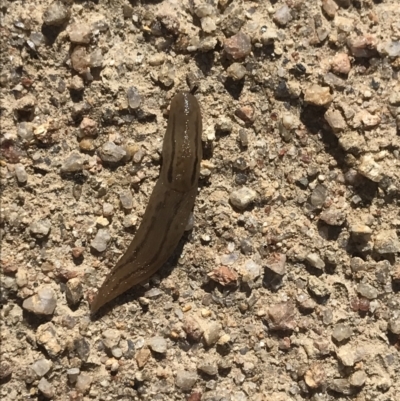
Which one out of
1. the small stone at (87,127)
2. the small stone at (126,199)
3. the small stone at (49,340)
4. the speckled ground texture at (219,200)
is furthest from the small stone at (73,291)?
the small stone at (87,127)

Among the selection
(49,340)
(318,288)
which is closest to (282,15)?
(318,288)

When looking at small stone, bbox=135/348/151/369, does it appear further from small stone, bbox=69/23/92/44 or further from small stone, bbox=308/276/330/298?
small stone, bbox=69/23/92/44

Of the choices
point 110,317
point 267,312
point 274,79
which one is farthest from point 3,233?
point 274,79

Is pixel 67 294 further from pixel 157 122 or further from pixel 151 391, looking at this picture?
pixel 157 122

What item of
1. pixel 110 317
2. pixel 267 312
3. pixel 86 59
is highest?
pixel 86 59

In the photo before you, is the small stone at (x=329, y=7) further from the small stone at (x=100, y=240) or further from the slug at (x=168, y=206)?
the small stone at (x=100, y=240)

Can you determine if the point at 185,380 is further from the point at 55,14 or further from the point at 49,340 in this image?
the point at 55,14

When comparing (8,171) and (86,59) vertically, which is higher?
(86,59)
